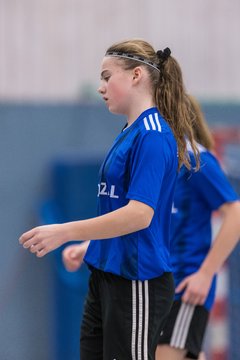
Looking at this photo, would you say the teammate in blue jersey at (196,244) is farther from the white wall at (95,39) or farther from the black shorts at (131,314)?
the white wall at (95,39)

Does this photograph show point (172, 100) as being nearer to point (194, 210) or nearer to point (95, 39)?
point (194, 210)

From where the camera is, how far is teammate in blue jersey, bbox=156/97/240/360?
11.3 feet

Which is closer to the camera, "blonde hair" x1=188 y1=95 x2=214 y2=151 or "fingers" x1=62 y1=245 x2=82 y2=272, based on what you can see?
"fingers" x1=62 y1=245 x2=82 y2=272

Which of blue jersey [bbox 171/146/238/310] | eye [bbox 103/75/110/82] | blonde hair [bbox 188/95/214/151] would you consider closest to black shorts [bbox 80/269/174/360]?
eye [bbox 103/75/110/82]

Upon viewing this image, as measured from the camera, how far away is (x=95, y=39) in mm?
5906

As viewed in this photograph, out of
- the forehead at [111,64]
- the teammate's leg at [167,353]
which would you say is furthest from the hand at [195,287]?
the forehead at [111,64]

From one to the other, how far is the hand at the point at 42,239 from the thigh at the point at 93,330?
35cm

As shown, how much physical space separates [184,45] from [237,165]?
1516 mm

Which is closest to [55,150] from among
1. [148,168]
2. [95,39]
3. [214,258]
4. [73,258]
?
[95,39]

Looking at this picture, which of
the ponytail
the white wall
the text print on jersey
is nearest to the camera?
the text print on jersey

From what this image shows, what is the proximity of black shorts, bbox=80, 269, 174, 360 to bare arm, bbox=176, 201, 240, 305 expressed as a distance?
2.23ft

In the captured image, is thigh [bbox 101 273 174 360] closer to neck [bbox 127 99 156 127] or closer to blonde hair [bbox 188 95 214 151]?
neck [bbox 127 99 156 127]

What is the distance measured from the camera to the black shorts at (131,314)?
271cm

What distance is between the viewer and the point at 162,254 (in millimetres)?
2756
